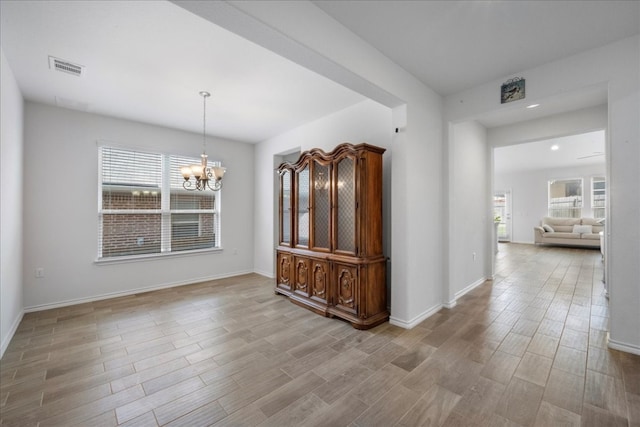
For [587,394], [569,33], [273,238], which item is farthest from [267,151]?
[587,394]

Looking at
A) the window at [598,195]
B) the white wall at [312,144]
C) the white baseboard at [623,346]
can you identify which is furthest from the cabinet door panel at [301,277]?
the window at [598,195]

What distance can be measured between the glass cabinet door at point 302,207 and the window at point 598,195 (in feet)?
34.3

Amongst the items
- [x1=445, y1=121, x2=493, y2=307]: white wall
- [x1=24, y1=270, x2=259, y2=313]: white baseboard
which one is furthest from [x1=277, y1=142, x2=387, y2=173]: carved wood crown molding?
[x1=24, y1=270, x2=259, y2=313]: white baseboard

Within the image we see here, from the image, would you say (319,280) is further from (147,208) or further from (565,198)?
(565,198)

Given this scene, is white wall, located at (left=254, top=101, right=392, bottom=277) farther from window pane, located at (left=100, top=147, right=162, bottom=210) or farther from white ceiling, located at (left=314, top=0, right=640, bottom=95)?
window pane, located at (left=100, top=147, right=162, bottom=210)

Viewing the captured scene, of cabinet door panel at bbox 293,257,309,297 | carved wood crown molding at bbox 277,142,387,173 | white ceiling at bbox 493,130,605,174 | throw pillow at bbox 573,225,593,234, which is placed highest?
white ceiling at bbox 493,130,605,174

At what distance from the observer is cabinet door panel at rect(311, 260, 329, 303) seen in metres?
3.41

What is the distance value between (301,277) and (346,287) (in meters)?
0.85

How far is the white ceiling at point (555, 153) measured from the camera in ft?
21.2

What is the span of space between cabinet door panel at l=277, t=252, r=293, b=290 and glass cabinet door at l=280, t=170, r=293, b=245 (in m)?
0.22

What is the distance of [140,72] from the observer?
112 inches

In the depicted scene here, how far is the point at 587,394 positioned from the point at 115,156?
605 cm

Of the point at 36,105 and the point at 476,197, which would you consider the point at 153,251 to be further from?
the point at 476,197

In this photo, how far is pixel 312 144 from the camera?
4.48m
